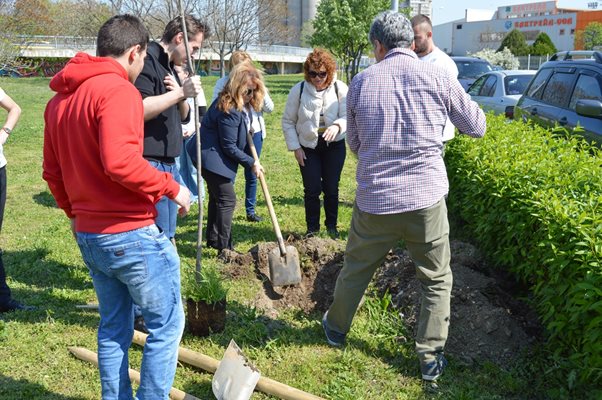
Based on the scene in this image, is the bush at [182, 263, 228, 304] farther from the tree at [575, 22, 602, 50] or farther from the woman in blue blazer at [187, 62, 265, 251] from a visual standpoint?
the tree at [575, 22, 602, 50]

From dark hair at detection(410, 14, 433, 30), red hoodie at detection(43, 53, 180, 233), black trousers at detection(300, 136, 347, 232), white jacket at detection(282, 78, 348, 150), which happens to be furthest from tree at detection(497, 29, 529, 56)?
red hoodie at detection(43, 53, 180, 233)

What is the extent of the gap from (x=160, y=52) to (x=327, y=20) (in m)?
22.7

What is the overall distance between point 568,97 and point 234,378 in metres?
5.80

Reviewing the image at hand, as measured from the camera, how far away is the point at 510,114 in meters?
10.5

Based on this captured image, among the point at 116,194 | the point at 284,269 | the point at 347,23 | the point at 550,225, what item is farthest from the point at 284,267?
the point at 347,23

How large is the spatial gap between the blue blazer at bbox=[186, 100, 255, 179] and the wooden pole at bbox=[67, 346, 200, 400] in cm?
197

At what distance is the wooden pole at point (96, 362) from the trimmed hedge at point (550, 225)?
213 cm

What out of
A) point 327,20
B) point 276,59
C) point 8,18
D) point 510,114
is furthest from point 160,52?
point 276,59

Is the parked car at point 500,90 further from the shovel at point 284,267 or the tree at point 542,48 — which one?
the tree at point 542,48

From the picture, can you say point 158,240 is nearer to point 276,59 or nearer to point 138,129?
point 138,129

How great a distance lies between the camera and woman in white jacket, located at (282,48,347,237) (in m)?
5.34

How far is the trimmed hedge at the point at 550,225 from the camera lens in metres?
3.05

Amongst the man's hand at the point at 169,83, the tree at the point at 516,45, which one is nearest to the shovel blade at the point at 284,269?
the man's hand at the point at 169,83

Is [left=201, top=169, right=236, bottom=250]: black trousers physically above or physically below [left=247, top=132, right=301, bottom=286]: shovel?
above
